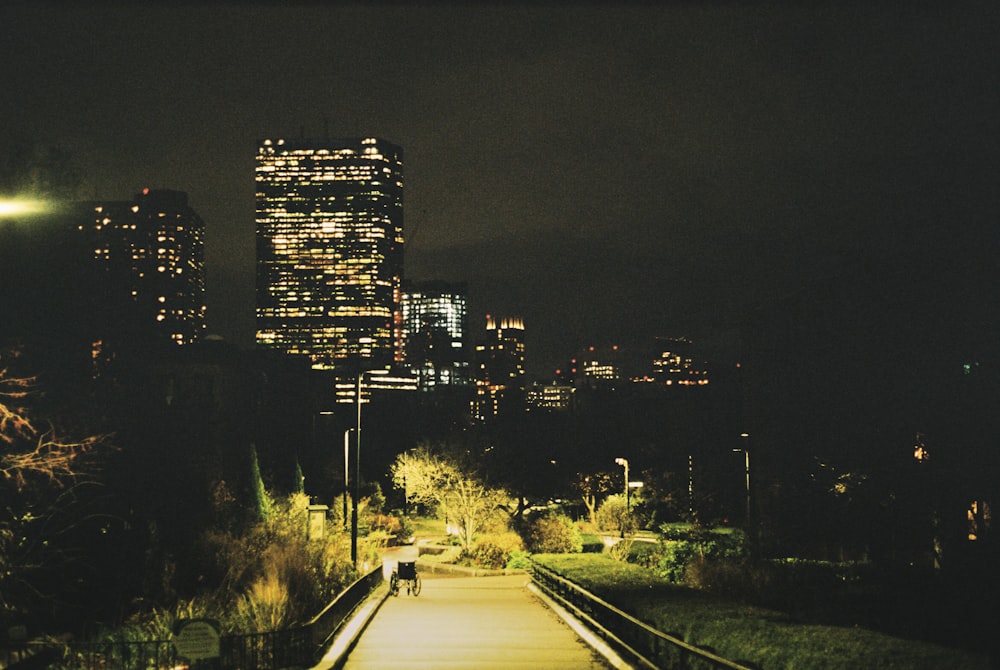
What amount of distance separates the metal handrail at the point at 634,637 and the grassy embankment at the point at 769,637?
0.91 feet

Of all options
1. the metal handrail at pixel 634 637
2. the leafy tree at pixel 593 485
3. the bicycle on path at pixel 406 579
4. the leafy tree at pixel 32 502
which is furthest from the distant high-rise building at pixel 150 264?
the leafy tree at pixel 593 485

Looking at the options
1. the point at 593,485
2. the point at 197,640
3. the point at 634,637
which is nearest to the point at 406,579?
the point at 634,637

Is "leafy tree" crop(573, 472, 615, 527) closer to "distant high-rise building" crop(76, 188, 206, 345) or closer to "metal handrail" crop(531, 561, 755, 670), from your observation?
"distant high-rise building" crop(76, 188, 206, 345)

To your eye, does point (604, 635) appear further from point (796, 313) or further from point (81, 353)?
point (796, 313)

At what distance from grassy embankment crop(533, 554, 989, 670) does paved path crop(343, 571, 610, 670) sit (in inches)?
55.1

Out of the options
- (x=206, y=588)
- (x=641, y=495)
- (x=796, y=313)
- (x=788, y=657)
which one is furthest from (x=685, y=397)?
(x=788, y=657)

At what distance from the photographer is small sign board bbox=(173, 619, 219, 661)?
13.0 m

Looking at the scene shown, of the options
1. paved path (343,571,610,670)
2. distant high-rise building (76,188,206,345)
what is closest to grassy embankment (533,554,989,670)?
paved path (343,571,610,670)

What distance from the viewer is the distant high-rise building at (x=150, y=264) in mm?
41625

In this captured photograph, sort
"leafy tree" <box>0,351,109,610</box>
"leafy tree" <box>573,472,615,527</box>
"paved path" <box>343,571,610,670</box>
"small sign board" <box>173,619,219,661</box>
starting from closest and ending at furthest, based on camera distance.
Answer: "small sign board" <box>173,619,219,661</box> → "paved path" <box>343,571,610,670</box> → "leafy tree" <box>0,351,109,610</box> → "leafy tree" <box>573,472,615,527</box>

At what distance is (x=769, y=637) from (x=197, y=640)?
752cm

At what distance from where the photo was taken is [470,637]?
2044 cm

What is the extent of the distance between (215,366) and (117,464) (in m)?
44.7

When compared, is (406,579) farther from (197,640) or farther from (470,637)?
(197,640)
